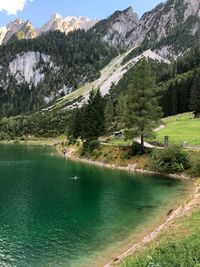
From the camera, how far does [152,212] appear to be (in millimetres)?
50594

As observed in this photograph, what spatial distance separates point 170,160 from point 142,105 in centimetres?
1890

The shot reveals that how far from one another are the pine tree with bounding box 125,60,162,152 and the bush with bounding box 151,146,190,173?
1019 centimetres

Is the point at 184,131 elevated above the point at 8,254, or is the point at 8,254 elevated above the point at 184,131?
the point at 184,131

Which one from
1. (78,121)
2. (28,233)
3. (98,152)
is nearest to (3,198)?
(28,233)

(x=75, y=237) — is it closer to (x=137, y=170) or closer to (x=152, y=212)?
(x=152, y=212)

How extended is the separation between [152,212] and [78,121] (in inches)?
3666

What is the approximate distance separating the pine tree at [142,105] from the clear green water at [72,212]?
13186 mm

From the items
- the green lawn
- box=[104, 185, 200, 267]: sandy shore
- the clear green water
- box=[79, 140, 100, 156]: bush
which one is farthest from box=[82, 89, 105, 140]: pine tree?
box=[104, 185, 200, 267]: sandy shore

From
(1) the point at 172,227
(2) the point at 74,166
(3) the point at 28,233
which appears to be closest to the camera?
(1) the point at 172,227

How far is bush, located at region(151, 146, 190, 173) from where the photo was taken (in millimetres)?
80125

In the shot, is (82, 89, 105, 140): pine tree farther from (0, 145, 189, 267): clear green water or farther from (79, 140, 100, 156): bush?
(0, 145, 189, 267): clear green water

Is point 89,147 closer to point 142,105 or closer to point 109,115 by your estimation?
point 142,105

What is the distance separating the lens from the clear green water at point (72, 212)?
120 ft

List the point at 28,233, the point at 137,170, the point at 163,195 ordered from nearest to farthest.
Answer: the point at 28,233
the point at 163,195
the point at 137,170
